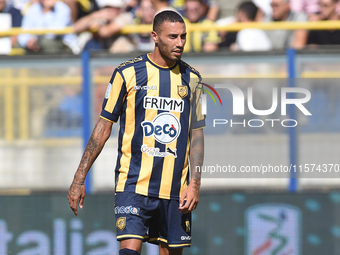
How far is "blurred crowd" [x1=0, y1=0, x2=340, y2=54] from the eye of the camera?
232 inches

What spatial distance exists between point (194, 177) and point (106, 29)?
2863 millimetres

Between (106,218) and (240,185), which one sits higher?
(240,185)

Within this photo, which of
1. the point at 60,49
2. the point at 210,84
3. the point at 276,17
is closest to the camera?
the point at 210,84

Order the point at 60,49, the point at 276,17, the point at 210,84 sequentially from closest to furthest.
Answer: the point at 210,84
the point at 60,49
the point at 276,17

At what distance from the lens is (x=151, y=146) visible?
3.42 meters

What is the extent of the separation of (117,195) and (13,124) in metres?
1.87

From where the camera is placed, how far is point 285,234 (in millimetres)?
4883

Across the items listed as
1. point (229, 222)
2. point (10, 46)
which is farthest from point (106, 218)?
point (10, 46)

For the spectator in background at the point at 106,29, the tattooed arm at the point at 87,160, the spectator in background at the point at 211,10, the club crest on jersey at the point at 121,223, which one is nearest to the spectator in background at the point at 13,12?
the spectator in background at the point at 106,29

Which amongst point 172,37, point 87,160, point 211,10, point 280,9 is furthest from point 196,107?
point 211,10

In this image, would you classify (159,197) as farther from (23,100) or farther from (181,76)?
(23,100)

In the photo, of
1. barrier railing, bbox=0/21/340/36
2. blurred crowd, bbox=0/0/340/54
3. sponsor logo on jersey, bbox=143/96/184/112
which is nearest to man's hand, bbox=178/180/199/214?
sponsor logo on jersey, bbox=143/96/184/112

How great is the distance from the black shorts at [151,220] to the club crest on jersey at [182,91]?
0.72m

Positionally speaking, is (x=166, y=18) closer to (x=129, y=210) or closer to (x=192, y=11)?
(x=129, y=210)
